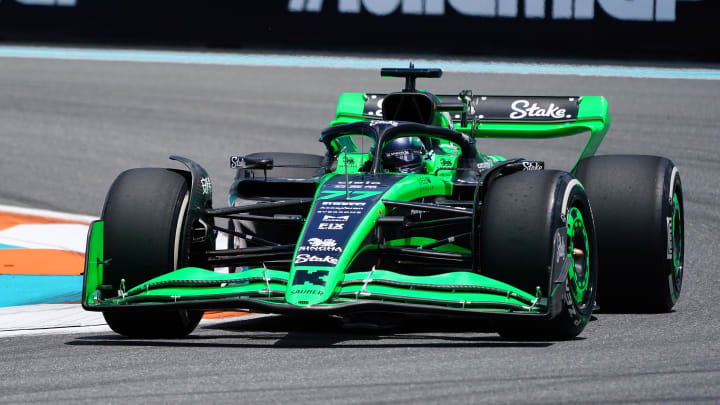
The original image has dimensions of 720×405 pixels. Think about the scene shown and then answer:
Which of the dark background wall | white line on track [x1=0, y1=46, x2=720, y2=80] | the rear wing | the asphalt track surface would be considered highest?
the dark background wall

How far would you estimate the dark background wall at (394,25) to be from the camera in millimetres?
17406

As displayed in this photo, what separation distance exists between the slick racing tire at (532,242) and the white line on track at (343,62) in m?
11.3

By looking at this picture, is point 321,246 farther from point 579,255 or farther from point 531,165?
point 531,165

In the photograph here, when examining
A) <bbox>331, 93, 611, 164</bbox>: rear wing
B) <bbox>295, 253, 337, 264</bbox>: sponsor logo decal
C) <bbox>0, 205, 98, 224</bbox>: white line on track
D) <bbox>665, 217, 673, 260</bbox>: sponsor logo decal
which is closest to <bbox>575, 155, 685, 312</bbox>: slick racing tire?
<bbox>665, 217, 673, 260</bbox>: sponsor logo decal

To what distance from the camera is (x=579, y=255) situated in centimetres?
691

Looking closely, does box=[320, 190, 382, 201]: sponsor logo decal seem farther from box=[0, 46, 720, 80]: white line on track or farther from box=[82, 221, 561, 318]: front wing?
box=[0, 46, 720, 80]: white line on track

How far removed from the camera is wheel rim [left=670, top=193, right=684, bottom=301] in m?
7.88

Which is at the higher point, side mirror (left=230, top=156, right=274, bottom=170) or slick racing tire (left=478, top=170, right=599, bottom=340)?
side mirror (left=230, top=156, right=274, bottom=170)

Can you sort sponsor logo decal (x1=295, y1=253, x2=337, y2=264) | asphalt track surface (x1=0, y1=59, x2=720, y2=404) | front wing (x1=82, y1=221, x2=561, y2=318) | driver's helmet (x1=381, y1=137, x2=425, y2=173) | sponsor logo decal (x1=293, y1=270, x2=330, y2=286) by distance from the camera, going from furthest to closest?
1. driver's helmet (x1=381, y1=137, x2=425, y2=173)
2. sponsor logo decal (x1=295, y1=253, x2=337, y2=264)
3. sponsor logo decal (x1=293, y1=270, x2=330, y2=286)
4. front wing (x1=82, y1=221, x2=561, y2=318)
5. asphalt track surface (x1=0, y1=59, x2=720, y2=404)

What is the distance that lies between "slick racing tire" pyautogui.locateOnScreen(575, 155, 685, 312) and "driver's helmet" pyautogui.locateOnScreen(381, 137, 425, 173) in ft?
3.29

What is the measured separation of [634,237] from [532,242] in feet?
4.78

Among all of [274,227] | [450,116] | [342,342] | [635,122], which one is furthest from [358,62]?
[342,342]

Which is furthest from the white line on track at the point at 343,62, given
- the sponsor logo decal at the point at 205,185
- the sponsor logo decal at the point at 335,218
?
the sponsor logo decal at the point at 335,218

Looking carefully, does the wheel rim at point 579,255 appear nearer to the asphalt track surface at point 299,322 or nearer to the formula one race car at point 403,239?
the formula one race car at point 403,239
